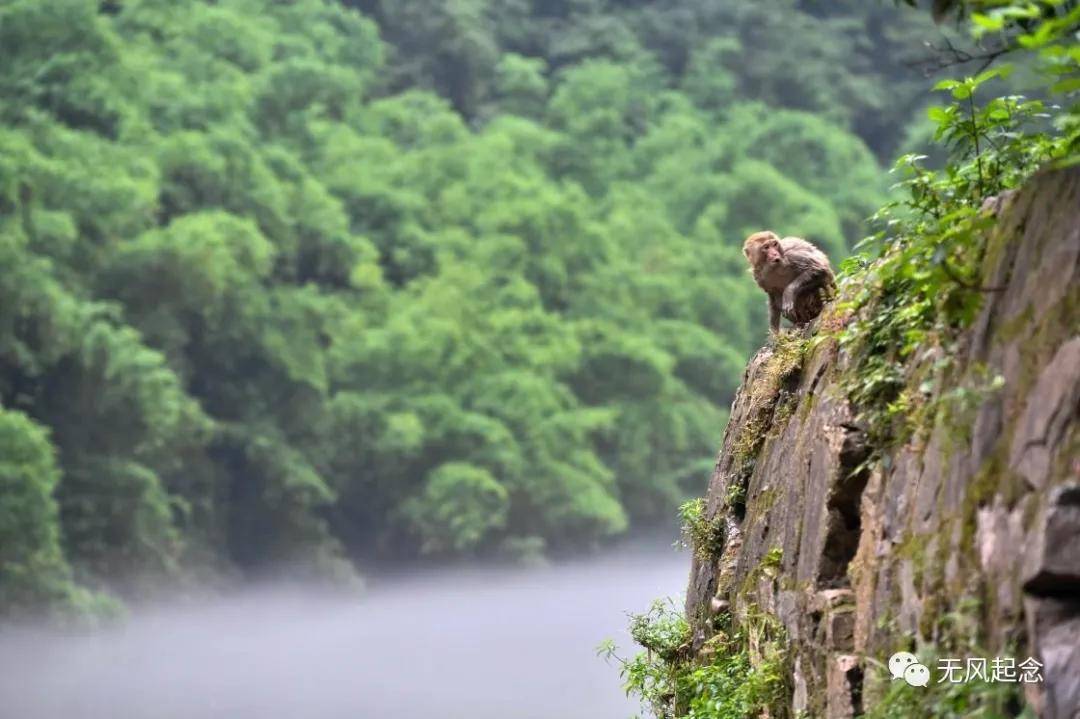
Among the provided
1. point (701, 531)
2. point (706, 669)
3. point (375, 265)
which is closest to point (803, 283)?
point (701, 531)

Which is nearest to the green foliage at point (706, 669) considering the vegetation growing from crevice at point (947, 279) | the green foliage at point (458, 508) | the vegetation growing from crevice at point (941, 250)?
the vegetation growing from crevice at point (947, 279)

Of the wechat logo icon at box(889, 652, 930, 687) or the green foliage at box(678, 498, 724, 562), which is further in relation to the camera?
the green foliage at box(678, 498, 724, 562)

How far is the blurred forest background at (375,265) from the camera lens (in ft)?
82.7

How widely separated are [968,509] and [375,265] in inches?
1125

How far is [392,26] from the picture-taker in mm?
41469

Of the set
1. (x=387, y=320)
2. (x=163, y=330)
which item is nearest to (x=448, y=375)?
(x=387, y=320)

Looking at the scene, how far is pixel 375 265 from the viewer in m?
32.7

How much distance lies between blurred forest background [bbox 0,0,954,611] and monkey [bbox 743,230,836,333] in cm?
1698

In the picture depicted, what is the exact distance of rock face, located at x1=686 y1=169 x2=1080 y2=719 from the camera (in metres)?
4.11

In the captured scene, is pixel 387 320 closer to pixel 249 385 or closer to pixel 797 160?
pixel 249 385

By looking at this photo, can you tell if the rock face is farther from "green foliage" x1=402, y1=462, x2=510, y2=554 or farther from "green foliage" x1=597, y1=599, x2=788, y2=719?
"green foliage" x1=402, y1=462, x2=510, y2=554

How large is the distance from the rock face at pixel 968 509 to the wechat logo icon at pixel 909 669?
0.16 ft

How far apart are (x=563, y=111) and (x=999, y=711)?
36989 millimetres

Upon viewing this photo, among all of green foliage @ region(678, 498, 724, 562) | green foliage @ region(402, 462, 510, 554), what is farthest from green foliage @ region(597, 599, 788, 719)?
green foliage @ region(402, 462, 510, 554)
